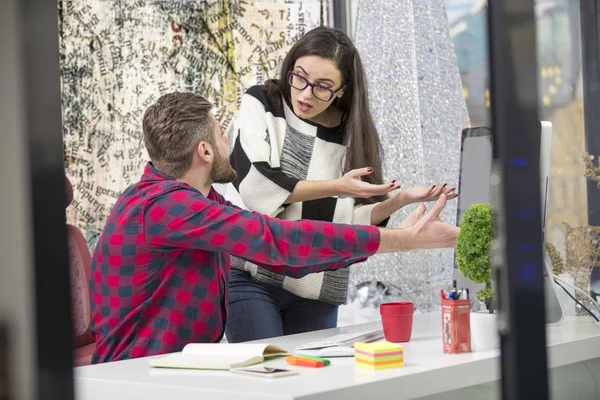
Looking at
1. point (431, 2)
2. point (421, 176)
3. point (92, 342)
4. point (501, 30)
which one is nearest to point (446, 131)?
point (421, 176)

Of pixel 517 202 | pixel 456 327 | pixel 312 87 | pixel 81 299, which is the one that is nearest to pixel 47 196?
pixel 517 202

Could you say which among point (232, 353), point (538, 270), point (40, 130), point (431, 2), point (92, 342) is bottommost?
point (92, 342)

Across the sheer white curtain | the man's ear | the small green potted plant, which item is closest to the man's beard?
the man's ear

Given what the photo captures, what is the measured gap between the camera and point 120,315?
179 cm

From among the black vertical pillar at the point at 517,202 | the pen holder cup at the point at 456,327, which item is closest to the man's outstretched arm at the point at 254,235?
the pen holder cup at the point at 456,327

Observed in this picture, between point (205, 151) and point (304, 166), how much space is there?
44 centimetres

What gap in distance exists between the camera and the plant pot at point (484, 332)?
1.63 meters

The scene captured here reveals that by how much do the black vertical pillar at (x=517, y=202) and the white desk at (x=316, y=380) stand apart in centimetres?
49

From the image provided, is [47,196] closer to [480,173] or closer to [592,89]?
[480,173]

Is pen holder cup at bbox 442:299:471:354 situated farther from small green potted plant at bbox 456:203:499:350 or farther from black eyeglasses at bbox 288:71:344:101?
black eyeglasses at bbox 288:71:344:101

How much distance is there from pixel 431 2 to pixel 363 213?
5.99ft

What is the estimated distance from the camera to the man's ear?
2014 millimetres

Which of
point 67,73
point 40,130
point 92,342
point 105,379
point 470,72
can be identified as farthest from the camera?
point 470,72

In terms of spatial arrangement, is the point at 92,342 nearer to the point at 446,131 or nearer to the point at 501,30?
the point at 446,131
